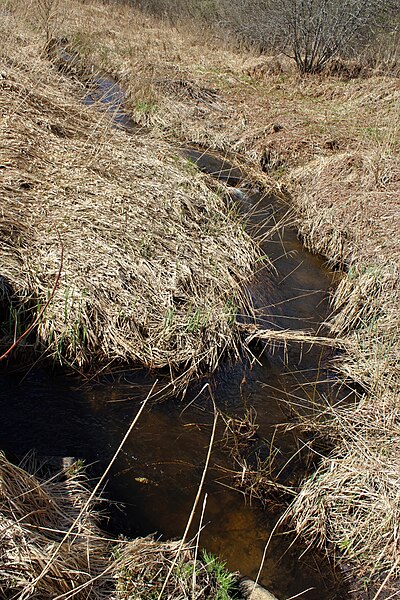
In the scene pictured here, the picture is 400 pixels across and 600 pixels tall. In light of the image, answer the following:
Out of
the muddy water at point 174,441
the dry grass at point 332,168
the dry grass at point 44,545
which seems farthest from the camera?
the dry grass at point 332,168

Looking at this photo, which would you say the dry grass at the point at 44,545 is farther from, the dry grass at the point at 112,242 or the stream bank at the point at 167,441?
the dry grass at the point at 112,242

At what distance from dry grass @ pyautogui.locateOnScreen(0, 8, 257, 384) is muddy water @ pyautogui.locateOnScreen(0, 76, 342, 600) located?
33 centimetres

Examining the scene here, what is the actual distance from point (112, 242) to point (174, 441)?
83.5 inches

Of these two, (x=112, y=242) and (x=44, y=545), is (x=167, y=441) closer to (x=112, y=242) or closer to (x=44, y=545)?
(x=44, y=545)

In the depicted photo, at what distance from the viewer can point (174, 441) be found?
4129mm

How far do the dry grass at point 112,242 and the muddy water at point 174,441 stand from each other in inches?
12.8

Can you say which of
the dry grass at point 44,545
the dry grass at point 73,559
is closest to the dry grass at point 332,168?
the dry grass at point 73,559

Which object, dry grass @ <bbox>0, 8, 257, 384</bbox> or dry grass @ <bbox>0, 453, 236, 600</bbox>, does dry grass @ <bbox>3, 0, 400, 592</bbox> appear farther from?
dry grass @ <bbox>0, 453, 236, 600</bbox>

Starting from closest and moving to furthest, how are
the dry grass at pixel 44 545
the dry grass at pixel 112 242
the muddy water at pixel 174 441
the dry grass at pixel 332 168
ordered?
the dry grass at pixel 44 545, the muddy water at pixel 174 441, the dry grass at pixel 332 168, the dry grass at pixel 112 242

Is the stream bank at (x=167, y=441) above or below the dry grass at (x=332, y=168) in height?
below

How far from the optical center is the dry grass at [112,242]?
188 inches

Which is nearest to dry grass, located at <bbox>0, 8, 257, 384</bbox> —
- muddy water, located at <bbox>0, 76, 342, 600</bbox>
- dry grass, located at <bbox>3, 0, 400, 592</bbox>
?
dry grass, located at <bbox>3, 0, 400, 592</bbox>

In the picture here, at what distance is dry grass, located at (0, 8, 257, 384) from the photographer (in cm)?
479

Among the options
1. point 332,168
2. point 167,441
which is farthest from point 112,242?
point 332,168
